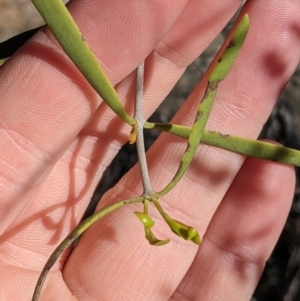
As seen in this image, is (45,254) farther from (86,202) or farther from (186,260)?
(186,260)

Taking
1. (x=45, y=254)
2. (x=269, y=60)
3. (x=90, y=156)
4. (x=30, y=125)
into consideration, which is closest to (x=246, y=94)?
(x=269, y=60)

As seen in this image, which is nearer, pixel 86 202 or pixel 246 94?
pixel 246 94

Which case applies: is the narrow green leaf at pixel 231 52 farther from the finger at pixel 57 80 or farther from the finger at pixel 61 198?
the finger at pixel 61 198

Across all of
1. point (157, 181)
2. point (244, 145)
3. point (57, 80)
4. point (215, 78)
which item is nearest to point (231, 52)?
point (215, 78)

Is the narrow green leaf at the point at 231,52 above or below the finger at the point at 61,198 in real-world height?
above

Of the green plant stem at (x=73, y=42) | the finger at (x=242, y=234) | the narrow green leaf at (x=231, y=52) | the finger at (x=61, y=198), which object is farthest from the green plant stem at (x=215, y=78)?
the finger at (x=242, y=234)

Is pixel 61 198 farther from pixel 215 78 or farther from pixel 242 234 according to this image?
pixel 215 78
